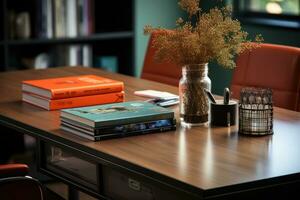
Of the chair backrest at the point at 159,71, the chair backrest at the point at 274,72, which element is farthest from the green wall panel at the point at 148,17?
the chair backrest at the point at 274,72

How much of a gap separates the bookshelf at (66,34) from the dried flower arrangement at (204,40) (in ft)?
7.36

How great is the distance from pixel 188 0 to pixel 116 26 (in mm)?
2593

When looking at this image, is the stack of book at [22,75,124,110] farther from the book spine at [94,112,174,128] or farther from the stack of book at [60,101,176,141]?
the book spine at [94,112,174,128]

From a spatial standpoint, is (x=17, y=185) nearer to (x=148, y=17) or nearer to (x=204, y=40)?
(x=204, y=40)

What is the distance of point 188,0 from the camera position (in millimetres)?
2559

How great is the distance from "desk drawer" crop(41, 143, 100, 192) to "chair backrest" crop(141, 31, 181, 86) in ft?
3.70

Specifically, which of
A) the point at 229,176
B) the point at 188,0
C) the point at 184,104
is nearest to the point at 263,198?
the point at 229,176

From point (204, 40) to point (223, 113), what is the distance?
26 centimetres

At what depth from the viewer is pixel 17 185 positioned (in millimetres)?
2289

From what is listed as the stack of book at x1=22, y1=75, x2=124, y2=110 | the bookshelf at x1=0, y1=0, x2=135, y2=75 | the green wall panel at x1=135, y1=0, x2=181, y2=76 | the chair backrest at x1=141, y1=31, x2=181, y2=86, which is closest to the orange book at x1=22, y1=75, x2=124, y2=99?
the stack of book at x1=22, y1=75, x2=124, y2=110

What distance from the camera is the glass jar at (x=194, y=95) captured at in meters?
2.55

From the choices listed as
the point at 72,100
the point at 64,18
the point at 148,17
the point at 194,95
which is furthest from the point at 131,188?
the point at 148,17

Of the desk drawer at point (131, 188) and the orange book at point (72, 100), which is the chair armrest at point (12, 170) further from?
the orange book at point (72, 100)

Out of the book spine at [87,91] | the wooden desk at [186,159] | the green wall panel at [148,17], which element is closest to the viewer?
the wooden desk at [186,159]
